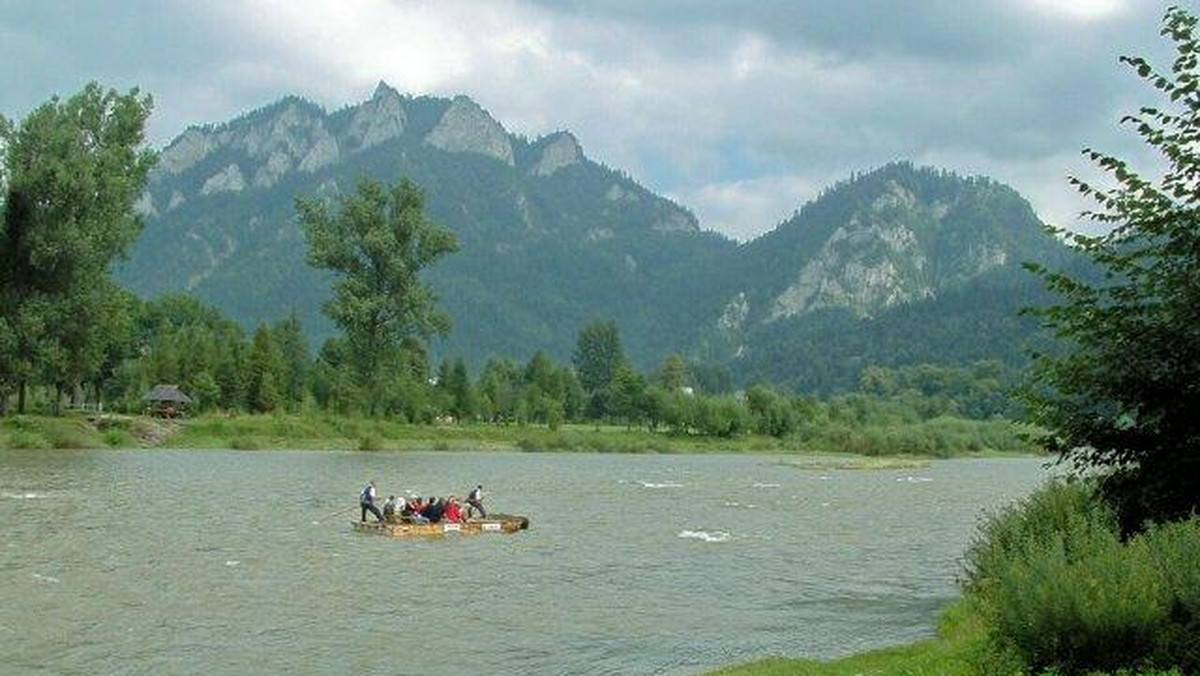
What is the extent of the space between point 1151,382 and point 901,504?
58.7 meters

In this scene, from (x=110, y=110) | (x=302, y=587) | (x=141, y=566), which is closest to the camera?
(x=302, y=587)

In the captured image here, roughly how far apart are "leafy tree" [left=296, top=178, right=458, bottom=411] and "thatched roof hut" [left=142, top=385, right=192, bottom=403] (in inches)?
897

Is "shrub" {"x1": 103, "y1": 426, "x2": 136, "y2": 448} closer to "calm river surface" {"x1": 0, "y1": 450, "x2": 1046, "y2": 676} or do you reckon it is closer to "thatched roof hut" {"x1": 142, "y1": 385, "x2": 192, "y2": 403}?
"calm river surface" {"x1": 0, "y1": 450, "x2": 1046, "y2": 676}

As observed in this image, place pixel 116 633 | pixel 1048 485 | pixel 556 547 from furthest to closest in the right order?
pixel 556 547, pixel 1048 485, pixel 116 633

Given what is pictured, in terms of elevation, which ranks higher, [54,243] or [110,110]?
[110,110]

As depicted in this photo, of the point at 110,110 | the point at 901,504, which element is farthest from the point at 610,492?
the point at 110,110

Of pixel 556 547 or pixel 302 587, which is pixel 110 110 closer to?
pixel 556 547

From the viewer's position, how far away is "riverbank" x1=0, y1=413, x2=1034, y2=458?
99956 mm

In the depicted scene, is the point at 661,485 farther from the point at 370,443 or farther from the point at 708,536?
the point at 370,443

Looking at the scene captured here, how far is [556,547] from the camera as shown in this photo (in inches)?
1885

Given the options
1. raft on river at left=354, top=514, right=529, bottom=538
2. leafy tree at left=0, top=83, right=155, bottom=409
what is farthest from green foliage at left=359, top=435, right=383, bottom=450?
raft on river at left=354, top=514, right=529, bottom=538

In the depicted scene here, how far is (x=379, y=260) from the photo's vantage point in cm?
12681

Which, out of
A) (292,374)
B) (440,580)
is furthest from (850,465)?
(440,580)

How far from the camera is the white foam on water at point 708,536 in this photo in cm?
5128
